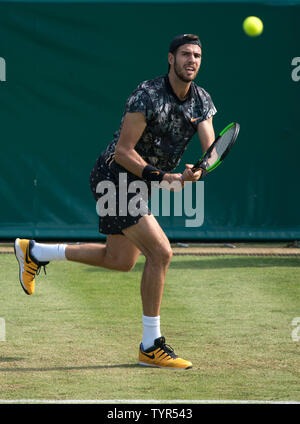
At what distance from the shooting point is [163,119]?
489 centimetres

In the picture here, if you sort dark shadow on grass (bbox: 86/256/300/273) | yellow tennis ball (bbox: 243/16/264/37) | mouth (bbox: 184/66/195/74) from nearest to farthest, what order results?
1. mouth (bbox: 184/66/195/74)
2. dark shadow on grass (bbox: 86/256/300/273)
3. yellow tennis ball (bbox: 243/16/264/37)

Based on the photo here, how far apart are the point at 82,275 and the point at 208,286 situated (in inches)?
39.3

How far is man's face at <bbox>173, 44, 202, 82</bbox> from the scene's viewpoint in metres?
4.83

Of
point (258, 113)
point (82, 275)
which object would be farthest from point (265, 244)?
point (82, 275)

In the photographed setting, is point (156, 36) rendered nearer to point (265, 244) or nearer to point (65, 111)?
point (65, 111)

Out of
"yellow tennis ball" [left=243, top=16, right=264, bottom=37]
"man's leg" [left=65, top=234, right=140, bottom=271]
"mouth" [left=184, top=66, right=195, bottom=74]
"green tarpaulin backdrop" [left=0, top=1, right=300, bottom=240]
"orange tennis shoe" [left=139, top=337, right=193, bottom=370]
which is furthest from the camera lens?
"green tarpaulin backdrop" [left=0, top=1, right=300, bottom=240]

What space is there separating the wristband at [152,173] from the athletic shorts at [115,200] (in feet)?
0.47

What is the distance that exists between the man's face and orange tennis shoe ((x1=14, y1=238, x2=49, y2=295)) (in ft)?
4.25

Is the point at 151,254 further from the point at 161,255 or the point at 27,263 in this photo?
the point at 27,263

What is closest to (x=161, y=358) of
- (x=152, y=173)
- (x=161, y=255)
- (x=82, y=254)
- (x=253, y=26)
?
(x=161, y=255)

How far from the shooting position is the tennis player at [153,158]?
15.7 ft

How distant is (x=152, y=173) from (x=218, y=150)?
450mm

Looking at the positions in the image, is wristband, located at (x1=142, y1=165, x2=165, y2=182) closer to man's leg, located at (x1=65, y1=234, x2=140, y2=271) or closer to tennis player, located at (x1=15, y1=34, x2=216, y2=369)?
tennis player, located at (x1=15, y1=34, x2=216, y2=369)

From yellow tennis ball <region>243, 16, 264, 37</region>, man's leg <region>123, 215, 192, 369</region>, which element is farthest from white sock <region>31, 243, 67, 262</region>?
yellow tennis ball <region>243, 16, 264, 37</region>
